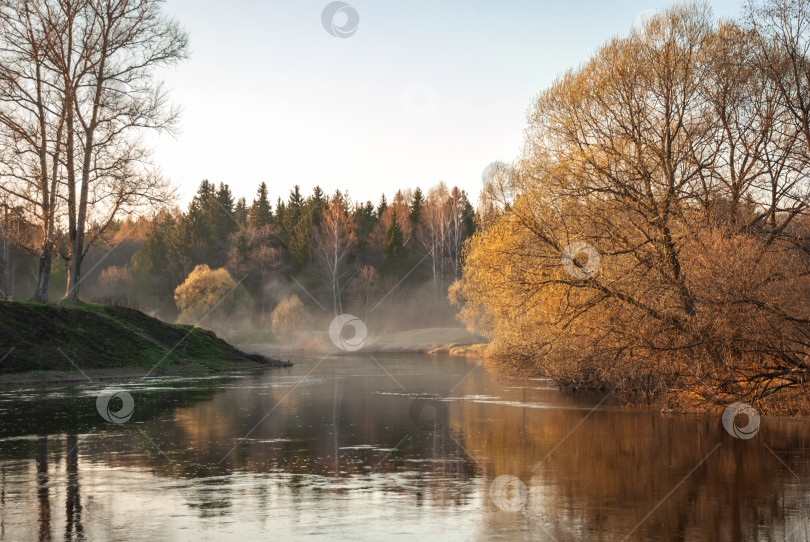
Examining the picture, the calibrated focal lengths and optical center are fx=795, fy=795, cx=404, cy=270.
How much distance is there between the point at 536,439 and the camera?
1872 centimetres

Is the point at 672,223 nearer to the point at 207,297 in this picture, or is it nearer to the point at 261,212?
the point at 207,297

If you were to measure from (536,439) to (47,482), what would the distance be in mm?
10591

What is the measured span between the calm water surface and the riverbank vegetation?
202 centimetres

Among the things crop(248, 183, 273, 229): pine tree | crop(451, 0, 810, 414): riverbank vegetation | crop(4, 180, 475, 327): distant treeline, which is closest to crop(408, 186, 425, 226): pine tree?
crop(4, 180, 475, 327): distant treeline

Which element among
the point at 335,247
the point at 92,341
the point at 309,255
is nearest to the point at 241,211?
the point at 309,255

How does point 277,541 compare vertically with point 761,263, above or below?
below

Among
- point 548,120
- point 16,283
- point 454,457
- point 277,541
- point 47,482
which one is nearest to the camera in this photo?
point 277,541

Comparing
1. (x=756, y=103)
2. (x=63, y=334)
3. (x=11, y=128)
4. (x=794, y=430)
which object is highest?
(x=11, y=128)

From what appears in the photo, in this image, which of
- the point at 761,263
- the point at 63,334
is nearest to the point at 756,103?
the point at 761,263

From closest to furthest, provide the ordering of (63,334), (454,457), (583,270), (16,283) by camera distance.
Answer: (454,457), (583,270), (63,334), (16,283)

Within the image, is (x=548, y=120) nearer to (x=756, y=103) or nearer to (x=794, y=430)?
(x=756, y=103)

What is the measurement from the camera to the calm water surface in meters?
10.4

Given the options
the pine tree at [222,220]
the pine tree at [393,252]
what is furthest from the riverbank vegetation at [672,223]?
the pine tree at [222,220]

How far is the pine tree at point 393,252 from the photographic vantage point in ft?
382
